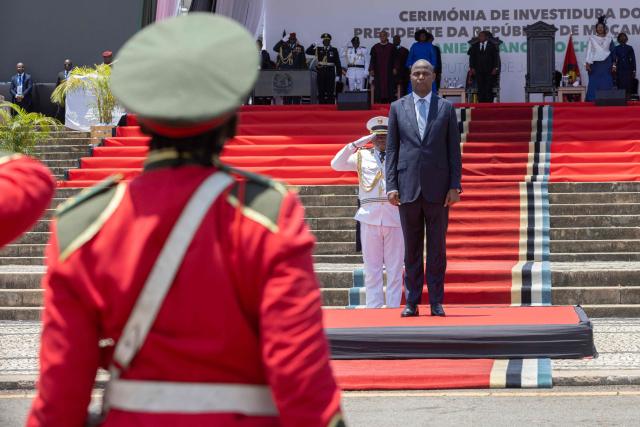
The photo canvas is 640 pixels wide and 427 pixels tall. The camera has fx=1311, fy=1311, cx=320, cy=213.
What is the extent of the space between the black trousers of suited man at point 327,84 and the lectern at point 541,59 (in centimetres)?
365

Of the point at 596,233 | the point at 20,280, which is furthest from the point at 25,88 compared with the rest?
the point at 596,233

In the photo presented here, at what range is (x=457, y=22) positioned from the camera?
89.0 feet

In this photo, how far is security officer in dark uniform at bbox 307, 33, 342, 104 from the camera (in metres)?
25.1

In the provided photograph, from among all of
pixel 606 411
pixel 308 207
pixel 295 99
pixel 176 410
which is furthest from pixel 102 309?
pixel 295 99

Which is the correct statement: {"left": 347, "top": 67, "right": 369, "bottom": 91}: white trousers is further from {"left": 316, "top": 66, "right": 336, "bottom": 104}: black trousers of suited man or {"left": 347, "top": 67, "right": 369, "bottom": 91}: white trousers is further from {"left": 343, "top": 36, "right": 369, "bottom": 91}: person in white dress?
{"left": 316, "top": 66, "right": 336, "bottom": 104}: black trousers of suited man

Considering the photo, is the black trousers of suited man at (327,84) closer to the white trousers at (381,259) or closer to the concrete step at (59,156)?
the concrete step at (59,156)

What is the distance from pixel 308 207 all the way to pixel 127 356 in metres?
13.4

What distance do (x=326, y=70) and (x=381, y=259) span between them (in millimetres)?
14573

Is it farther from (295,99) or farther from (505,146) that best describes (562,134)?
(295,99)

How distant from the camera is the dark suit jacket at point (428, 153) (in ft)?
31.7

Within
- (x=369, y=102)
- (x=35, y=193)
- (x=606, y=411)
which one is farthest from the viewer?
(x=369, y=102)

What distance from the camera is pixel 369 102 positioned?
21.2 m

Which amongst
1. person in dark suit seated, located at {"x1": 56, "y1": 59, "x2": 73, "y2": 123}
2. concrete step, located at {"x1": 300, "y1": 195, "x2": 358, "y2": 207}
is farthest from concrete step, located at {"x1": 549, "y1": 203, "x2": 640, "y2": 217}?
person in dark suit seated, located at {"x1": 56, "y1": 59, "x2": 73, "y2": 123}

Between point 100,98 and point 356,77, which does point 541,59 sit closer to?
point 356,77
